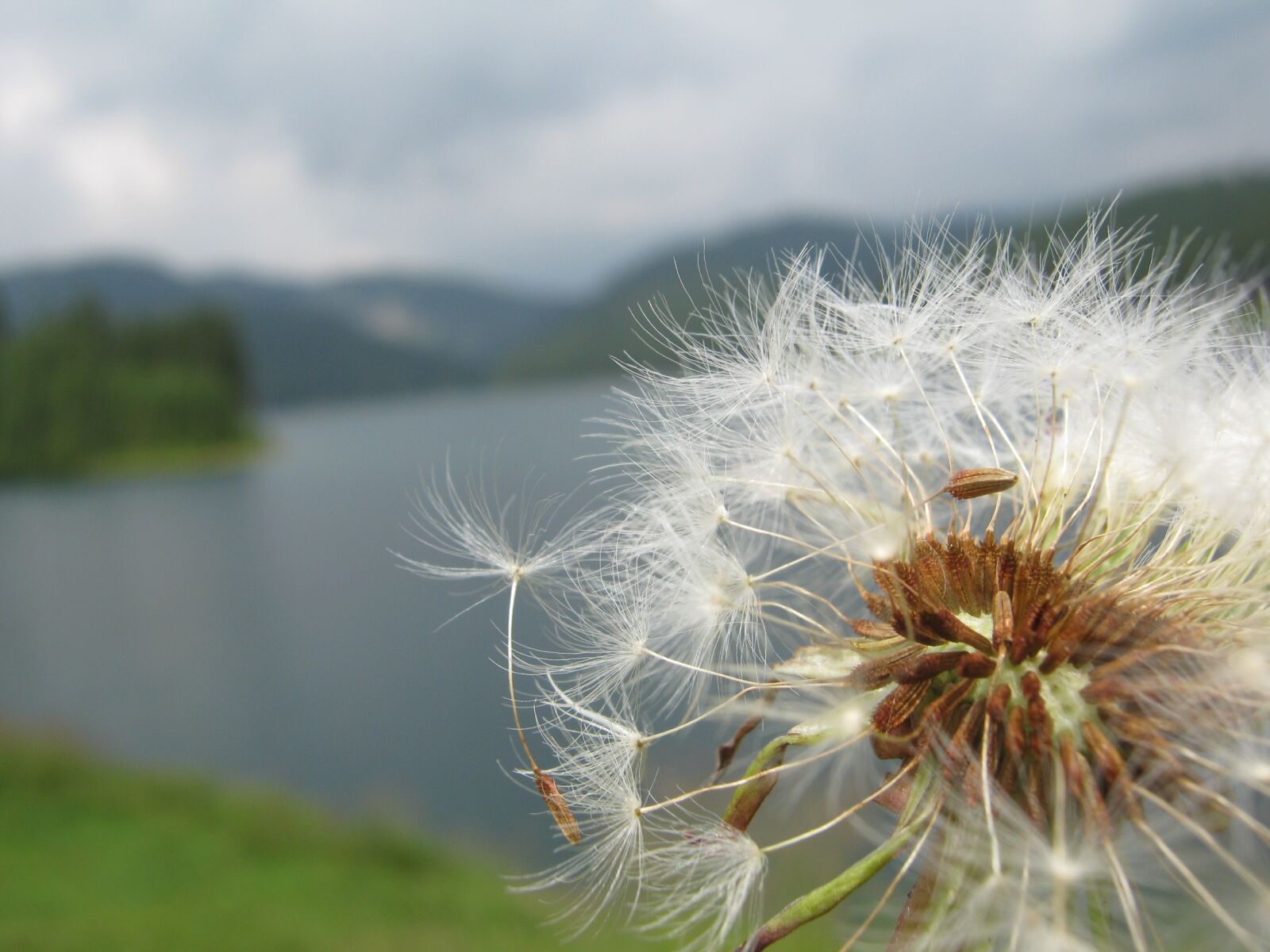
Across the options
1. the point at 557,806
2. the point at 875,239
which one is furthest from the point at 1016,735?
the point at 875,239

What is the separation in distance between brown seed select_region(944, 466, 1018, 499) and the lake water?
3.74 feet

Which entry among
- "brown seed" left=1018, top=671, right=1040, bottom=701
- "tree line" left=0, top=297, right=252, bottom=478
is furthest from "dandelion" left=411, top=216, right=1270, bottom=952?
"tree line" left=0, top=297, right=252, bottom=478

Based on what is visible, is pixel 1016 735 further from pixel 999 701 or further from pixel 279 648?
pixel 279 648

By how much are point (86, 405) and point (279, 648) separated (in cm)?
6765

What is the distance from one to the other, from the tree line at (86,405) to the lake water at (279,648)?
13116mm

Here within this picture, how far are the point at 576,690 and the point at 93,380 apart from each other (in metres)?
110

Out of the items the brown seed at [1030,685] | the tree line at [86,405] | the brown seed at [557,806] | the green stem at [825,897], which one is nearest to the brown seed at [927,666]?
the brown seed at [1030,685]

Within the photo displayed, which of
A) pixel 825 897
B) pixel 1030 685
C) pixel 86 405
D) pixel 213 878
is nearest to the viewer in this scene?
pixel 825 897

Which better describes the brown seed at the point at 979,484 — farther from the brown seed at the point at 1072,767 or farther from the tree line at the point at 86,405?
the tree line at the point at 86,405

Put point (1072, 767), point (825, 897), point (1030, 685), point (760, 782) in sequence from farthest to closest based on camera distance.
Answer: point (760, 782)
point (1030, 685)
point (1072, 767)
point (825, 897)

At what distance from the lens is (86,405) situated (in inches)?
3863

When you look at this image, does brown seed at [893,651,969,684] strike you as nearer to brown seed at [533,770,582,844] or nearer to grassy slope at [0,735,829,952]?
brown seed at [533,770,582,844]

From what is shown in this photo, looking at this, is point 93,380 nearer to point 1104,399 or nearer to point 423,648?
point 423,648

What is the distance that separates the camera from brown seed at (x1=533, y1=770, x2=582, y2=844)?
2.26 m
